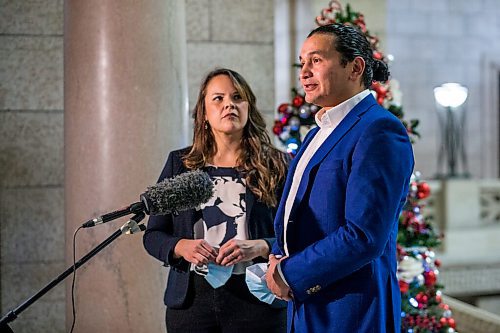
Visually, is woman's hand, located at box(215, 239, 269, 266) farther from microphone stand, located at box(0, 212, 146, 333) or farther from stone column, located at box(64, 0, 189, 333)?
stone column, located at box(64, 0, 189, 333)

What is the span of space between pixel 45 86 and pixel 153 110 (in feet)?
5.00

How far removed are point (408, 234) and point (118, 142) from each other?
2.07m

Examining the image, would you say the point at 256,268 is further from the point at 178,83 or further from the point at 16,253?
the point at 16,253

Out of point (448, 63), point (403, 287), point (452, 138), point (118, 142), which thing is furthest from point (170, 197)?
point (448, 63)

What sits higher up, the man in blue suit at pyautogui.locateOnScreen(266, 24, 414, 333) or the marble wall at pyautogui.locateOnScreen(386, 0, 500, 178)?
the marble wall at pyautogui.locateOnScreen(386, 0, 500, 178)

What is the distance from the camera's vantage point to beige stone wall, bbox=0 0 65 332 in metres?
4.93

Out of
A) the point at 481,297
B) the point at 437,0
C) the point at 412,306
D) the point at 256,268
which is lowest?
the point at 481,297

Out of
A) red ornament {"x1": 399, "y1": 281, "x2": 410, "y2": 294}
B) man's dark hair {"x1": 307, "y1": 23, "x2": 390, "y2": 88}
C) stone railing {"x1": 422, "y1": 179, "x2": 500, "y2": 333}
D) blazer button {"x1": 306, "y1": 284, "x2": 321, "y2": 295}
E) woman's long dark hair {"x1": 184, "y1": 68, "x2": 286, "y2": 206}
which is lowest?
stone railing {"x1": 422, "y1": 179, "x2": 500, "y2": 333}

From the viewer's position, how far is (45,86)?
4973 millimetres

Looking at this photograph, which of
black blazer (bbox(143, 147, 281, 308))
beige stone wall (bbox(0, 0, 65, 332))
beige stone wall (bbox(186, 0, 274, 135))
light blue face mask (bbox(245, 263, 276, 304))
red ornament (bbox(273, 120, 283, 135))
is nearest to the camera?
light blue face mask (bbox(245, 263, 276, 304))

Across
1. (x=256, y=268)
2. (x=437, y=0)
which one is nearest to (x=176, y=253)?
(x=256, y=268)

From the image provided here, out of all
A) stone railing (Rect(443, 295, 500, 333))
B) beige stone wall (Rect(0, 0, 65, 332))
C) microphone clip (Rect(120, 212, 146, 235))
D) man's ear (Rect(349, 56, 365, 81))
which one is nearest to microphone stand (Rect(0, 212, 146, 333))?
microphone clip (Rect(120, 212, 146, 235))

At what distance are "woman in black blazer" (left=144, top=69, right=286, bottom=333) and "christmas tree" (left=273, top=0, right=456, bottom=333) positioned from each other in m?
1.63

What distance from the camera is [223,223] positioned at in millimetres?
2812
